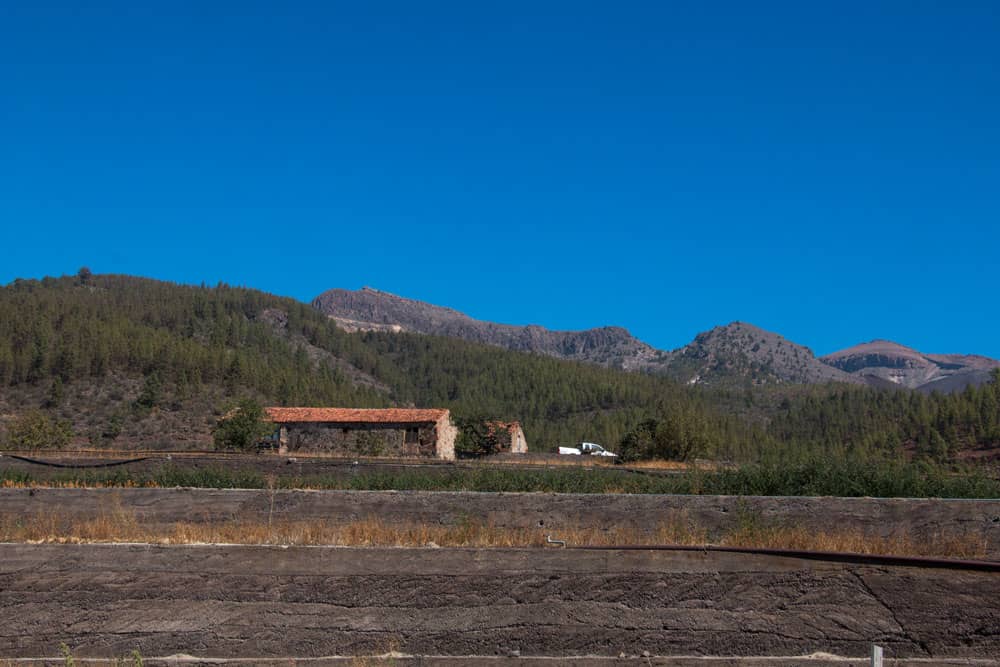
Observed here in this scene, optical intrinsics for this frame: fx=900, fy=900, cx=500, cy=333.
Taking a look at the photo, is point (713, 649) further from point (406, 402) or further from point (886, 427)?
point (406, 402)

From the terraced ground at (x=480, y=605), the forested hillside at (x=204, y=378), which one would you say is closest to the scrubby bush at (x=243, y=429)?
the forested hillside at (x=204, y=378)

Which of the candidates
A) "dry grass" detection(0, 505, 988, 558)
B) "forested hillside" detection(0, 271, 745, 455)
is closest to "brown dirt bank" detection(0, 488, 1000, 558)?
"dry grass" detection(0, 505, 988, 558)

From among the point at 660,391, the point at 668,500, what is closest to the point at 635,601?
the point at 668,500

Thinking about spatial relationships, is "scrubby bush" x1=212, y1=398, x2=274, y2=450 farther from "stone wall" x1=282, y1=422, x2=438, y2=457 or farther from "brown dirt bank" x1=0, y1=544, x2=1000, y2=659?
"brown dirt bank" x1=0, y1=544, x2=1000, y2=659

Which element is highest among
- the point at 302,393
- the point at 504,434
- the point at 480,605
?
the point at 302,393

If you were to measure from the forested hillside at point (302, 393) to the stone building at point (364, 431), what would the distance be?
752 centimetres

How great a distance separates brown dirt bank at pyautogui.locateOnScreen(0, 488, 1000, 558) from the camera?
1426 centimetres

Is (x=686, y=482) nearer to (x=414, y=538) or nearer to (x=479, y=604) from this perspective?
(x=414, y=538)

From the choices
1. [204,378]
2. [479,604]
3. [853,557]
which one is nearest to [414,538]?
[479,604]

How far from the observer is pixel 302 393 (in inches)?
4530

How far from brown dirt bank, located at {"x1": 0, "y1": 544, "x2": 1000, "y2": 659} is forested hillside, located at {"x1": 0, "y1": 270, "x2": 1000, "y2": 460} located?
2763cm

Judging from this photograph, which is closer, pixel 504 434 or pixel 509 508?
pixel 509 508

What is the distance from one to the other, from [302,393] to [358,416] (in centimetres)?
5554

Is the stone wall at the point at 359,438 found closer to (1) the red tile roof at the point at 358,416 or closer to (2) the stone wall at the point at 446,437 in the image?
(1) the red tile roof at the point at 358,416
